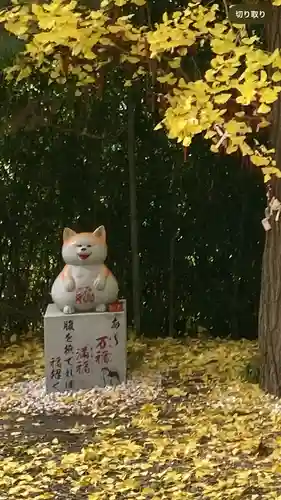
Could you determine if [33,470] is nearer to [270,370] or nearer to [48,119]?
[270,370]

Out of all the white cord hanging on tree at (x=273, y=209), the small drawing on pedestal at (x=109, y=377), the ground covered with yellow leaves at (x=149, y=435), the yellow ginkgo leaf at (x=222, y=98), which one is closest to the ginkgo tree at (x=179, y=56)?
the yellow ginkgo leaf at (x=222, y=98)

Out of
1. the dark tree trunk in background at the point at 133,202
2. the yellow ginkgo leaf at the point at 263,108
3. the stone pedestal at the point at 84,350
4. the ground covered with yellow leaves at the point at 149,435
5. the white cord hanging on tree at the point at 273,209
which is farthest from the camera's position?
the dark tree trunk in background at the point at 133,202

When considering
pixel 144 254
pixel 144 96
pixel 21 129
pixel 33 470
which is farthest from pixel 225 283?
pixel 33 470

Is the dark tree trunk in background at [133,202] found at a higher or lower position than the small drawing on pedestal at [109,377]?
higher

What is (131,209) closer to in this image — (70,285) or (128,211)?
(128,211)

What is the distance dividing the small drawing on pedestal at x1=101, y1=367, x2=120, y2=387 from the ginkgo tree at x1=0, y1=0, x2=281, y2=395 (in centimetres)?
65

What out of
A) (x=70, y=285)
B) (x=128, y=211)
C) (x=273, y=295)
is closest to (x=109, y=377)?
(x=70, y=285)

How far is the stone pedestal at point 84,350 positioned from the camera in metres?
3.42

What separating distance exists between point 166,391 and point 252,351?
2.39 ft

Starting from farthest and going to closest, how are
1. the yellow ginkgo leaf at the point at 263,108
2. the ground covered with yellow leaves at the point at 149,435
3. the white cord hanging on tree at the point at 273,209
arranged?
the white cord hanging on tree at the point at 273,209, the yellow ginkgo leaf at the point at 263,108, the ground covered with yellow leaves at the point at 149,435

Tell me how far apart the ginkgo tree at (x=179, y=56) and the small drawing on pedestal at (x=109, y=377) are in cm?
65

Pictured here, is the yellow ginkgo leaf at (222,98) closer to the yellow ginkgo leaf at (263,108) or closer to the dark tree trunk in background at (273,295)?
the yellow ginkgo leaf at (263,108)

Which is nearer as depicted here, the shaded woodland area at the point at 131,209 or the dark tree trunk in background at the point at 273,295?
the dark tree trunk in background at the point at 273,295

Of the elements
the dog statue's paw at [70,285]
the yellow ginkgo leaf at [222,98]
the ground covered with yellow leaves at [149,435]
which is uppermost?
the yellow ginkgo leaf at [222,98]
